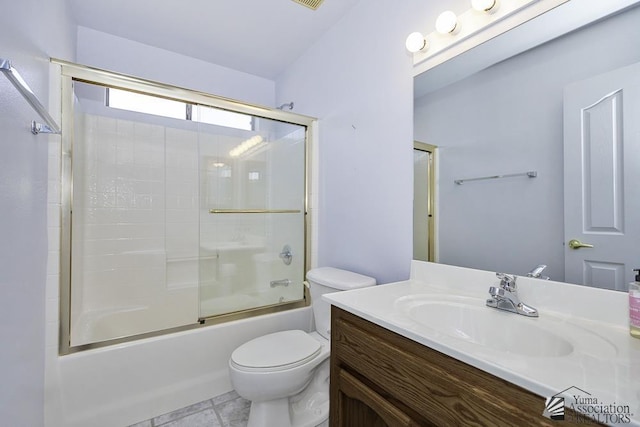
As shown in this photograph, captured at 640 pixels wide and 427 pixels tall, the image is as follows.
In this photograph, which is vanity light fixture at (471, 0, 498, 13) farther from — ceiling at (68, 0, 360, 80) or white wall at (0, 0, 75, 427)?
white wall at (0, 0, 75, 427)

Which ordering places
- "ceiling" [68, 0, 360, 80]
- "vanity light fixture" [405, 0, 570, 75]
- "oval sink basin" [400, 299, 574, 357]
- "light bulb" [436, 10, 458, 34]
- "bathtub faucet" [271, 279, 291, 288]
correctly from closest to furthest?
"oval sink basin" [400, 299, 574, 357] < "vanity light fixture" [405, 0, 570, 75] < "light bulb" [436, 10, 458, 34] < "ceiling" [68, 0, 360, 80] < "bathtub faucet" [271, 279, 291, 288]

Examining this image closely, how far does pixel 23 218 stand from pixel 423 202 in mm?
1628

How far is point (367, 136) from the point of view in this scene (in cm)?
167

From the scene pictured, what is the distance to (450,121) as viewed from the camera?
1.29 metres

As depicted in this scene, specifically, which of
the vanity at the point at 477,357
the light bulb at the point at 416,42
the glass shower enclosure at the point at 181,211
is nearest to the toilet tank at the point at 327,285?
the vanity at the point at 477,357

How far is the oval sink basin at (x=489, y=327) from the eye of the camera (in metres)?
0.77

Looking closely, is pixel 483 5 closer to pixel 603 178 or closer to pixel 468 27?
pixel 468 27

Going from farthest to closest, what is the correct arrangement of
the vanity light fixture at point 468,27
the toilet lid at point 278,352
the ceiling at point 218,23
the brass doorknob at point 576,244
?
the ceiling at point 218,23 < the toilet lid at point 278,352 < the vanity light fixture at point 468,27 < the brass doorknob at point 576,244

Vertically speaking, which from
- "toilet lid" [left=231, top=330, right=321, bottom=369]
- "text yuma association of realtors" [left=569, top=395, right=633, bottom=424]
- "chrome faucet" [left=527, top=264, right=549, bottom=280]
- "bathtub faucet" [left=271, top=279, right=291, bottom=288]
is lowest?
"toilet lid" [left=231, top=330, right=321, bottom=369]

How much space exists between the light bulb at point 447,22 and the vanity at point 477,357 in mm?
998

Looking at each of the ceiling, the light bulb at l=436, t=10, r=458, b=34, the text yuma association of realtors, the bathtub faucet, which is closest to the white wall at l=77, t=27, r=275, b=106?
the ceiling

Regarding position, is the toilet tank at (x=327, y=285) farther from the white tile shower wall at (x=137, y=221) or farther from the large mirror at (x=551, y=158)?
the white tile shower wall at (x=137, y=221)

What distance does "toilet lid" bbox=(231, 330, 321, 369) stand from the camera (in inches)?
50.8

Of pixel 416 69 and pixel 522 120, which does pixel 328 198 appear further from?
pixel 522 120
